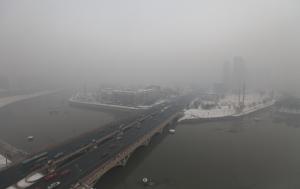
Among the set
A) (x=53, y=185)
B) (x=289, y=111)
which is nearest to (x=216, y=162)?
(x=53, y=185)

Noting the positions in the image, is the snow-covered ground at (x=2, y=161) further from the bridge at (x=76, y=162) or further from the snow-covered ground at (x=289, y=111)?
the snow-covered ground at (x=289, y=111)

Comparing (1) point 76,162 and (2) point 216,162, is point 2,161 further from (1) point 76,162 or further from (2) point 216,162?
(2) point 216,162

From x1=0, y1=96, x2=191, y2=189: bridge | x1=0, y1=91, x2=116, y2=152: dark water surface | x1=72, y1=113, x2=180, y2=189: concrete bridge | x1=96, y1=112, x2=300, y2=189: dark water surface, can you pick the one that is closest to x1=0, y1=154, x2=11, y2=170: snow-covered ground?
x1=0, y1=96, x2=191, y2=189: bridge

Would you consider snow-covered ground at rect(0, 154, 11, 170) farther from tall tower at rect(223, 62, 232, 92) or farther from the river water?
tall tower at rect(223, 62, 232, 92)

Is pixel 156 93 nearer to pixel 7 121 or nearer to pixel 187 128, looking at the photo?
pixel 187 128

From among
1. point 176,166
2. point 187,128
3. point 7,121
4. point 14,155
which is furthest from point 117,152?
point 7,121
